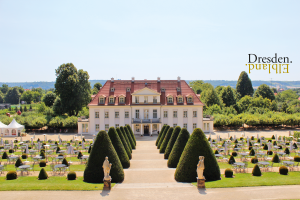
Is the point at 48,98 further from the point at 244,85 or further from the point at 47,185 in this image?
the point at 244,85

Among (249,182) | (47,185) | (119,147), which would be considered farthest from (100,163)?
(249,182)

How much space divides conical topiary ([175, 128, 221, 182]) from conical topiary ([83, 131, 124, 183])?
15.8ft

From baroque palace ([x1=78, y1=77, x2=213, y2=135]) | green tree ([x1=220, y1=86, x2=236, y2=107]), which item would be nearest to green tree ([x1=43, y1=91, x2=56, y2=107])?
baroque palace ([x1=78, y1=77, x2=213, y2=135])

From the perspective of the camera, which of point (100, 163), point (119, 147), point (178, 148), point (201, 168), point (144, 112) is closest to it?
point (201, 168)

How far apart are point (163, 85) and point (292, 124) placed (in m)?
33.0

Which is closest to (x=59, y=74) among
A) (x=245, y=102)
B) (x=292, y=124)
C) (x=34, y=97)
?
(x=292, y=124)

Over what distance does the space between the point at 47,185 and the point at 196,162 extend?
1118 cm

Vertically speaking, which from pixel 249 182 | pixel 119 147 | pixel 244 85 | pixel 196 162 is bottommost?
pixel 249 182

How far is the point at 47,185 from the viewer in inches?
760

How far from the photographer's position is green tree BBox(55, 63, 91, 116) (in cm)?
6700

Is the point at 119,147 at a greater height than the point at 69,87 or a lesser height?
lesser

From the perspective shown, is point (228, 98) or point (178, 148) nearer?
point (178, 148)

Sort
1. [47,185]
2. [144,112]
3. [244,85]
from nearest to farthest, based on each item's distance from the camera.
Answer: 1. [47,185]
2. [144,112]
3. [244,85]

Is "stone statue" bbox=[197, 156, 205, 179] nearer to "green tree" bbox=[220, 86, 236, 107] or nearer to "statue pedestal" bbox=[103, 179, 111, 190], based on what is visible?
"statue pedestal" bbox=[103, 179, 111, 190]
